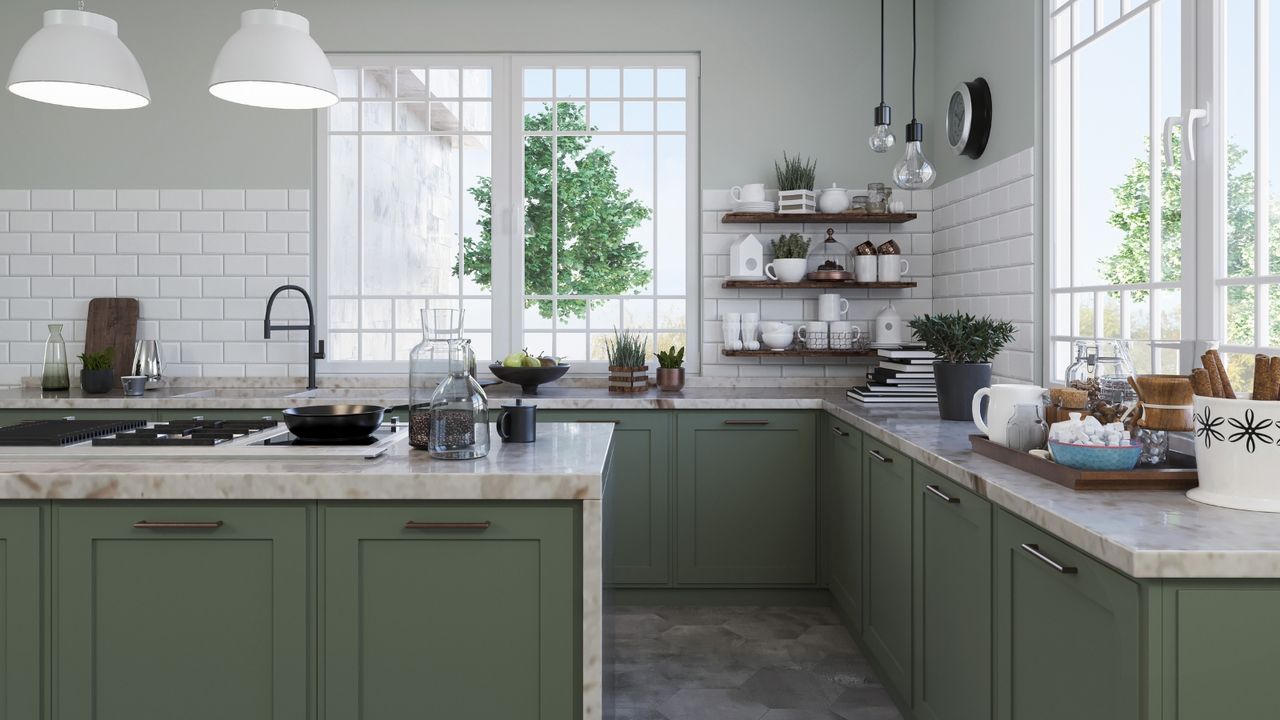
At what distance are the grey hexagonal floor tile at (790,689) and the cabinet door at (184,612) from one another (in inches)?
62.9

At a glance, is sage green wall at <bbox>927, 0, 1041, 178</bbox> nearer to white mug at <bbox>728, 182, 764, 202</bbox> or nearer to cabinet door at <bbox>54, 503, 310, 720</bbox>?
white mug at <bbox>728, 182, 764, 202</bbox>

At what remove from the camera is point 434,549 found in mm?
1906

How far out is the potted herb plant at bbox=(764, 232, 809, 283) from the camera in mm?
4215

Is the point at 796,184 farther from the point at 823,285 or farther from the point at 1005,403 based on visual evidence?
the point at 1005,403

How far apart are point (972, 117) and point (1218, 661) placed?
2.85 meters

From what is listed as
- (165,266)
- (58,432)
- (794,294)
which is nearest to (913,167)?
(794,294)

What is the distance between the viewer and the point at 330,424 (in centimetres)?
217

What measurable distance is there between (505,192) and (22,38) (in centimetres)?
260

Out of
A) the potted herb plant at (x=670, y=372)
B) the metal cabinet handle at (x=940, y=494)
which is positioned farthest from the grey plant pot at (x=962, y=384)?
the potted herb plant at (x=670, y=372)

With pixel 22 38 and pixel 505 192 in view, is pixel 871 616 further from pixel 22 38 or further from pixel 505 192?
pixel 22 38

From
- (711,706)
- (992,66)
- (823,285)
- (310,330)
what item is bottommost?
(711,706)

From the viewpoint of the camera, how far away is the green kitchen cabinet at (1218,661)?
4.36 ft

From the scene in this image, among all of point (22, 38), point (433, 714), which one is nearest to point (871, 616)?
point (433, 714)

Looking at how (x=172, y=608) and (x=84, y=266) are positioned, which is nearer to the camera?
(x=172, y=608)
